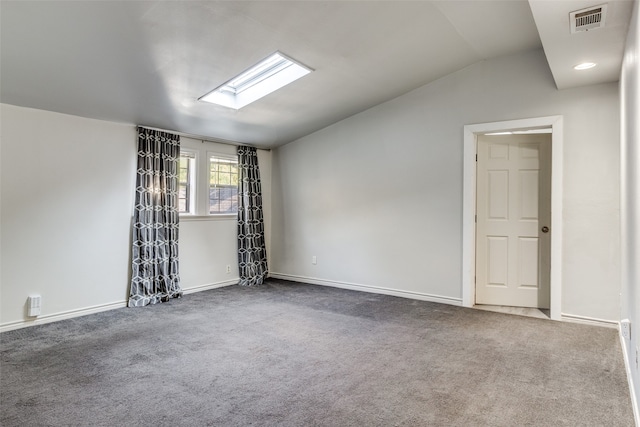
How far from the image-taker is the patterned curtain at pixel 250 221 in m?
5.70

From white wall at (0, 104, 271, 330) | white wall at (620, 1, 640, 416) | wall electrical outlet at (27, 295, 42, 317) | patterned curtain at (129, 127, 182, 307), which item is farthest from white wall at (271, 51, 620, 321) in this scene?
wall electrical outlet at (27, 295, 42, 317)

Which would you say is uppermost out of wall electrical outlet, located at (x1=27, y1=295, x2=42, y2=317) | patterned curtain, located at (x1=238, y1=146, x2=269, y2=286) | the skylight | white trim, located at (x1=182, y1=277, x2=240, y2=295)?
the skylight

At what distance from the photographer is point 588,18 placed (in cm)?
238

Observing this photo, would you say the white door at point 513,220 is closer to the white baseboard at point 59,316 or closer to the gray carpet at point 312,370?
the gray carpet at point 312,370

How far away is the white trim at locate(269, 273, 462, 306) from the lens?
14.7ft

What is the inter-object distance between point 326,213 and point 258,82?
2.16 m

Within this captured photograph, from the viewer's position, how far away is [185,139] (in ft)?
16.5

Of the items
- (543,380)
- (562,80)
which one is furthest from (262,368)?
(562,80)

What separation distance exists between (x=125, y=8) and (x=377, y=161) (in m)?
3.32

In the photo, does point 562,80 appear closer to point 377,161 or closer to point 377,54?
point 377,54

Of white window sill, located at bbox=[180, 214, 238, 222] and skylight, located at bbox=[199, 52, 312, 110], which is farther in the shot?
white window sill, located at bbox=[180, 214, 238, 222]

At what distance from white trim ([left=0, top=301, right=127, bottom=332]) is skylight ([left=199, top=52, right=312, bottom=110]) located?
99.8 inches

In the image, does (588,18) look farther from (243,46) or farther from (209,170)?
(209,170)

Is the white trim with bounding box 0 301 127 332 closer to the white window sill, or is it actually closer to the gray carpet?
the gray carpet
